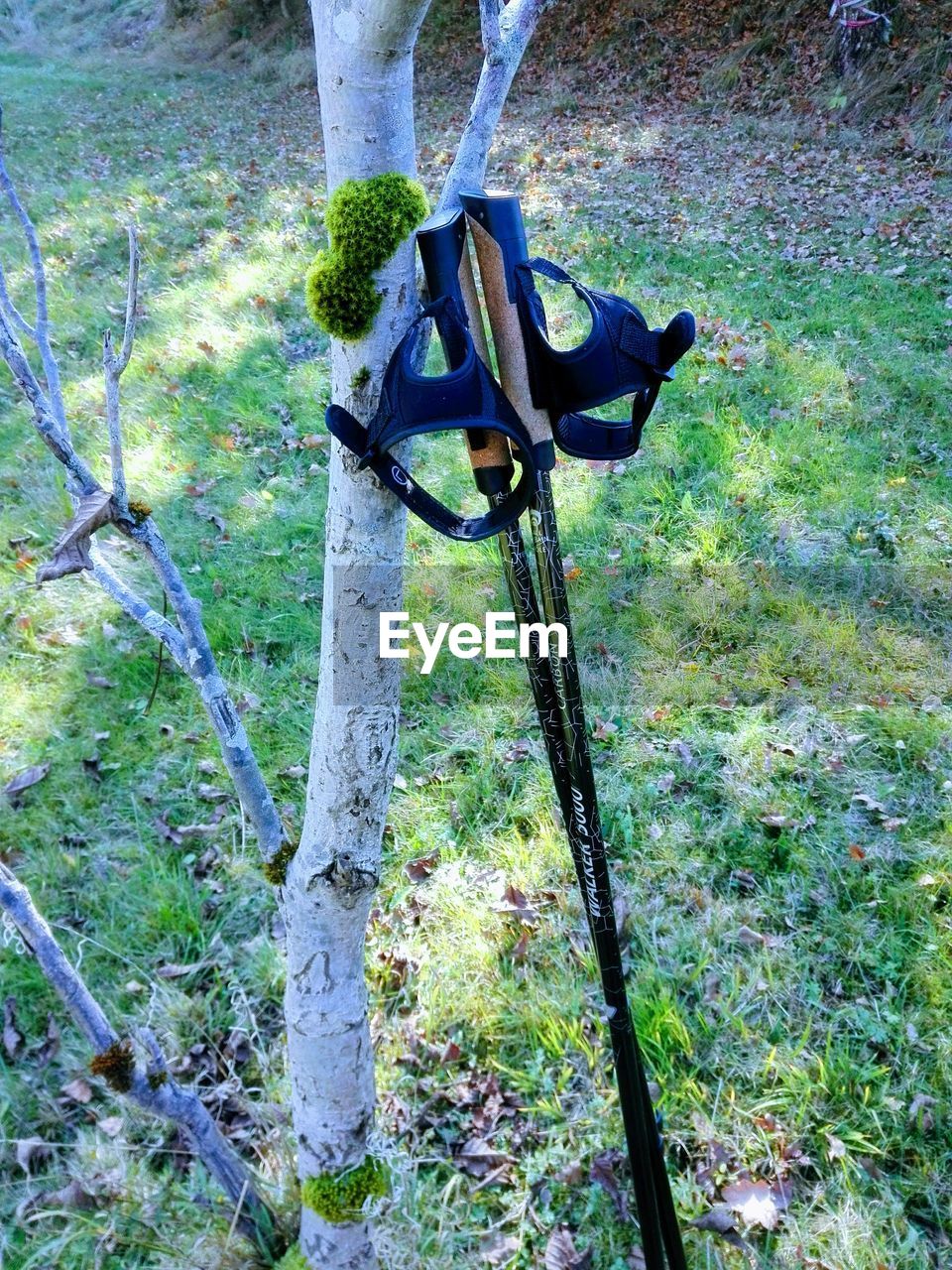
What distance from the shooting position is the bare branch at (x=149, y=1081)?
145 cm

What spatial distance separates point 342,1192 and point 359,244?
183cm

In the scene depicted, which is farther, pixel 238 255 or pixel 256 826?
pixel 238 255

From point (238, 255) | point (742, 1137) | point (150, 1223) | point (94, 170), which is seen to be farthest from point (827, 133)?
point (150, 1223)

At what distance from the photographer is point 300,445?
4.89m

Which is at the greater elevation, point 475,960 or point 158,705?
point 158,705

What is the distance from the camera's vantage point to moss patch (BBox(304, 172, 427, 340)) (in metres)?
1.08

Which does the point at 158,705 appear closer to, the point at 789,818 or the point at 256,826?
the point at 256,826

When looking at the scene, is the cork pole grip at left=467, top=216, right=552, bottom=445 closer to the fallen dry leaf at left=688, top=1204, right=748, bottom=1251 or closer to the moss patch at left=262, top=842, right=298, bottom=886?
the moss patch at left=262, top=842, right=298, bottom=886

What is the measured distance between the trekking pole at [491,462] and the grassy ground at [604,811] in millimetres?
1118

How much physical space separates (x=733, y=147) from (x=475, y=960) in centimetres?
930

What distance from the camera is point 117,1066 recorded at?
59.3 inches

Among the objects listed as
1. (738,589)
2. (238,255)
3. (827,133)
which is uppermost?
(827,133)

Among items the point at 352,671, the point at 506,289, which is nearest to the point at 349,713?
the point at 352,671

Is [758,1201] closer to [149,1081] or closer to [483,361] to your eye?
[149,1081]
